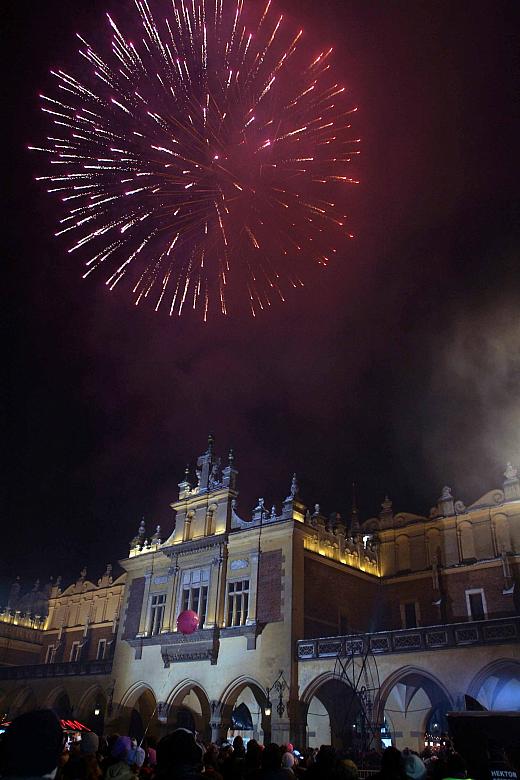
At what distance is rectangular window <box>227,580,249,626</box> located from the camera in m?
26.9

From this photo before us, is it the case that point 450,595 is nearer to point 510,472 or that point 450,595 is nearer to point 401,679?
point 510,472

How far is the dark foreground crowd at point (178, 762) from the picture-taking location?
326 cm

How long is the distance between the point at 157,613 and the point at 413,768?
27.7 meters

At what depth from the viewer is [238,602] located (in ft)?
90.3

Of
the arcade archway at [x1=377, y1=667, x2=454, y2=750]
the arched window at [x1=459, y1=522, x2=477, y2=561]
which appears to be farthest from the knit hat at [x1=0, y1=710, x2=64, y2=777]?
the arched window at [x1=459, y1=522, x2=477, y2=561]

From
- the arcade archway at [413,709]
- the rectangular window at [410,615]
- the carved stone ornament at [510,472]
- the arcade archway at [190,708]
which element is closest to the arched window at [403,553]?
the rectangular window at [410,615]

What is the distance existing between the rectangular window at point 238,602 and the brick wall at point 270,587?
111 centimetres

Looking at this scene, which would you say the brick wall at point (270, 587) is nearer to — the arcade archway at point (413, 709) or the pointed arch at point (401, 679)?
the pointed arch at point (401, 679)

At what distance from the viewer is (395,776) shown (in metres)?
5.31

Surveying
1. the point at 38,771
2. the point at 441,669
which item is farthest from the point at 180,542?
the point at 38,771

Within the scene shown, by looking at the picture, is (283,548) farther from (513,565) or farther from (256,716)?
(513,565)

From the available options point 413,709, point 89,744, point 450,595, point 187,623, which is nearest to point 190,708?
point 187,623

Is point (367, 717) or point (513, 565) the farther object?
point (513, 565)

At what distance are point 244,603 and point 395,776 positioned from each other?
74.6 ft
